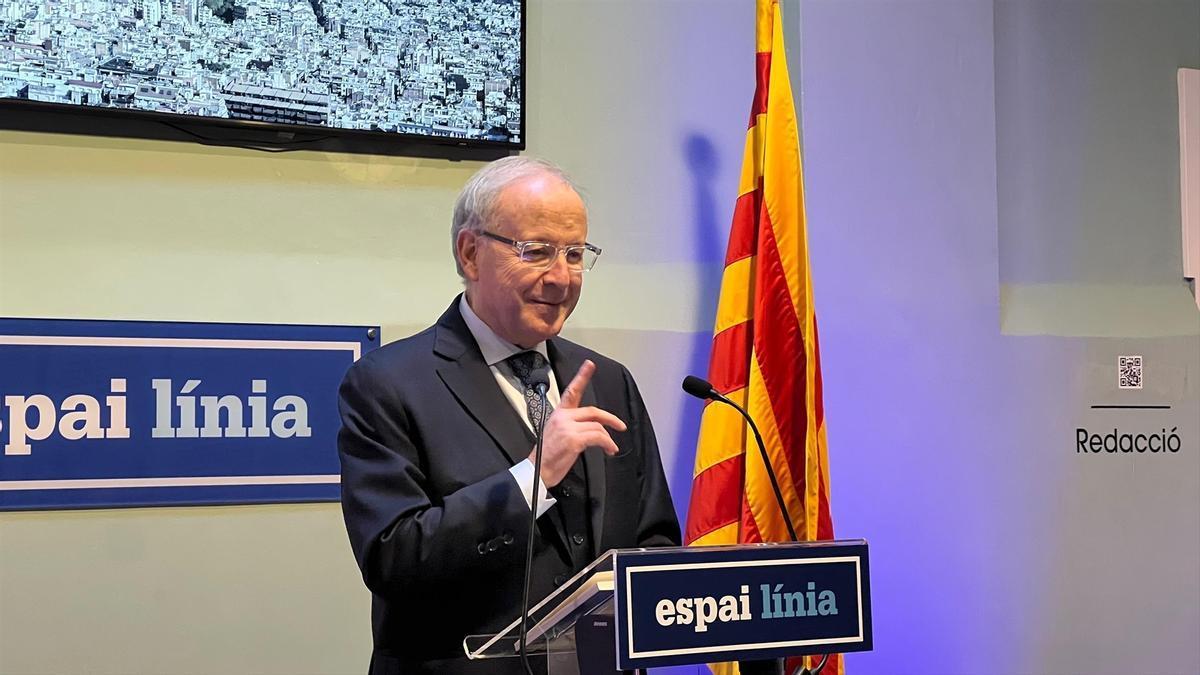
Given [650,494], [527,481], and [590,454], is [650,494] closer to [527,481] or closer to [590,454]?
[590,454]

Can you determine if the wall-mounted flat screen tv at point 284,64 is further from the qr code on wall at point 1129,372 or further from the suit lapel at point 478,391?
the qr code on wall at point 1129,372

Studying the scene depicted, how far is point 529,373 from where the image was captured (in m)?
2.22

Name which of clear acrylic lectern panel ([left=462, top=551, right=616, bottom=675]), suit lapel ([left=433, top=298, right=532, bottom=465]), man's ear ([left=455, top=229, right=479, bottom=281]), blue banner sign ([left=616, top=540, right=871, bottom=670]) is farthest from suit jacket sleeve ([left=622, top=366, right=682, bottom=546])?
blue banner sign ([left=616, top=540, right=871, bottom=670])

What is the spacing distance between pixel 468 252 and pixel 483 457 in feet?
1.24

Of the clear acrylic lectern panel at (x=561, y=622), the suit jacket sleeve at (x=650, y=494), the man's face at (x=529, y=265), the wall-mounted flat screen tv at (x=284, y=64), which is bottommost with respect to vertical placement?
the clear acrylic lectern panel at (x=561, y=622)

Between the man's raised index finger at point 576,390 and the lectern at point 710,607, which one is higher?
the man's raised index finger at point 576,390

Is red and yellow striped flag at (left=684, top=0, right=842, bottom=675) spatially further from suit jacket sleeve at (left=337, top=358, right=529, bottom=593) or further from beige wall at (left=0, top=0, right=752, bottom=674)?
suit jacket sleeve at (left=337, top=358, right=529, bottom=593)

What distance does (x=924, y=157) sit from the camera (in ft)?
12.1

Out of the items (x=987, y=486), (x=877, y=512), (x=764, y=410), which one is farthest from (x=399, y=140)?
(x=987, y=486)

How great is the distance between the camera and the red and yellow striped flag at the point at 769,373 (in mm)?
3160

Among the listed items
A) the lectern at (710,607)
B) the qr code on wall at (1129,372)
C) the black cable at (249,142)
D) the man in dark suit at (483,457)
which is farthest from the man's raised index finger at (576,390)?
the qr code on wall at (1129,372)

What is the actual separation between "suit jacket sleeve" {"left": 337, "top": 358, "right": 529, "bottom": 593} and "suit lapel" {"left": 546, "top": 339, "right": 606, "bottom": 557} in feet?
0.58

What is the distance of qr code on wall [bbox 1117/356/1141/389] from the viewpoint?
13.3 feet

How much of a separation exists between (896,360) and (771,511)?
2.41 feet
